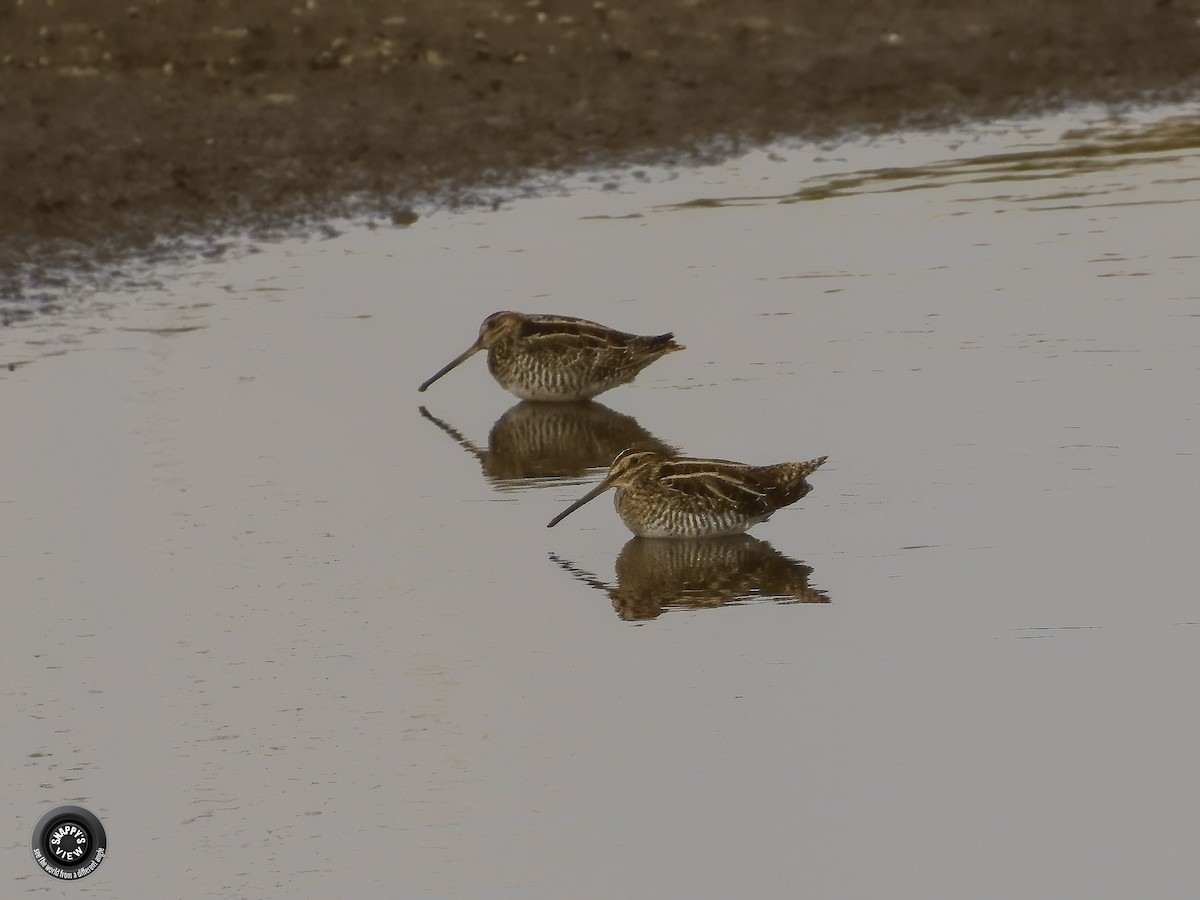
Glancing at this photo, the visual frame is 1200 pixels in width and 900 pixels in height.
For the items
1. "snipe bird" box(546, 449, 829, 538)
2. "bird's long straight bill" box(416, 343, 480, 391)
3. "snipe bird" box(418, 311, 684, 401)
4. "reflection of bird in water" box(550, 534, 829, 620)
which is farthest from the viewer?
"bird's long straight bill" box(416, 343, 480, 391)

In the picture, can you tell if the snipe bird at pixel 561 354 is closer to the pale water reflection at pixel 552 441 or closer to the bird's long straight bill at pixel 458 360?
the bird's long straight bill at pixel 458 360

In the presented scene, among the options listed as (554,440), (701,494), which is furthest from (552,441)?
(701,494)

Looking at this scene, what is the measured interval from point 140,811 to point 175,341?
681 cm

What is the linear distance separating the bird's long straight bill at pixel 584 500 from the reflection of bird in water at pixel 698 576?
0.25 meters

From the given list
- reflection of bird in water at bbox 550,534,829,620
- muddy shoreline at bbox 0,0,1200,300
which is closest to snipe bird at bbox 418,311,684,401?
reflection of bird in water at bbox 550,534,829,620

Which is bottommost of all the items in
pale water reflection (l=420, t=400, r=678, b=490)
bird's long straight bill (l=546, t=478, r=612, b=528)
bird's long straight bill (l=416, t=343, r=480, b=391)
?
pale water reflection (l=420, t=400, r=678, b=490)

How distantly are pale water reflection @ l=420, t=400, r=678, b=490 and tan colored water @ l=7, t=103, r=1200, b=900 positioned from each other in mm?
43

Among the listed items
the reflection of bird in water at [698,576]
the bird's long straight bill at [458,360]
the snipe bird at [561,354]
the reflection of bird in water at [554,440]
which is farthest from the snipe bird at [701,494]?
the bird's long straight bill at [458,360]

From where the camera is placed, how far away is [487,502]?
1038cm

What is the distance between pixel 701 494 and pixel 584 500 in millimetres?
586

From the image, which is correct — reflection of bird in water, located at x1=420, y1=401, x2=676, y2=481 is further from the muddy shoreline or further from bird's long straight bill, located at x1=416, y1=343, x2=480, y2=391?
the muddy shoreline

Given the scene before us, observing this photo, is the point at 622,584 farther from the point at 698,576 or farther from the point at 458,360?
the point at 458,360

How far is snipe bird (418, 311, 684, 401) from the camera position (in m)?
12.2

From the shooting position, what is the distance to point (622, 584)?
916 cm
